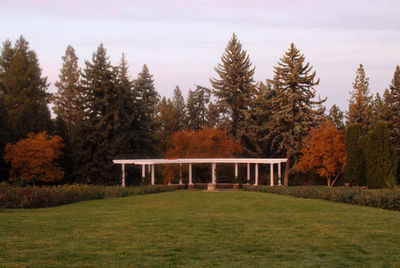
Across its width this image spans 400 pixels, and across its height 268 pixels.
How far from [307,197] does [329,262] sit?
42.0ft

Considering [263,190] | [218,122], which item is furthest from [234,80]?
[263,190]

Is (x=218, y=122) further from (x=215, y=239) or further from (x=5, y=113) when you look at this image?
(x=215, y=239)

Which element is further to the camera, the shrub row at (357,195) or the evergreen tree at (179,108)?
the evergreen tree at (179,108)

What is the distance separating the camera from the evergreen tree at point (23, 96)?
3028cm

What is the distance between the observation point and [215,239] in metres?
7.44

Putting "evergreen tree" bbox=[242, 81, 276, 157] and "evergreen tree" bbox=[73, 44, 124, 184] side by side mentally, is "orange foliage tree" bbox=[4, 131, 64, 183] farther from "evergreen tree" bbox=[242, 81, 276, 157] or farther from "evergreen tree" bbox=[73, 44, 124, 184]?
"evergreen tree" bbox=[242, 81, 276, 157]

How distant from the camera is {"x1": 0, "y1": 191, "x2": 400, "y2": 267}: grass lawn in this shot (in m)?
5.92

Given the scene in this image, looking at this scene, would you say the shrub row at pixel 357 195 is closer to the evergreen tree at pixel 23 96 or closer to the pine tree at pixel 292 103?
the pine tree at pixel 292 103

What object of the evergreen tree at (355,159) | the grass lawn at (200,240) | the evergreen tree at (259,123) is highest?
the evergreen tree at (259,123)

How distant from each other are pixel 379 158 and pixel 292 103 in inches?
457

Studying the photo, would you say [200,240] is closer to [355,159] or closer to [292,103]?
[355,159]

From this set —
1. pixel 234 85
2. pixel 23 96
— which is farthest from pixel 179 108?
pixel 23 96

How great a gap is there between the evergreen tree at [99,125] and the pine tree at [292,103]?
1286cm

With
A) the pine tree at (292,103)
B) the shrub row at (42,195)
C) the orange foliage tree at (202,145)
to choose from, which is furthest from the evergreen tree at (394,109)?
the shrub row at (42,195)
